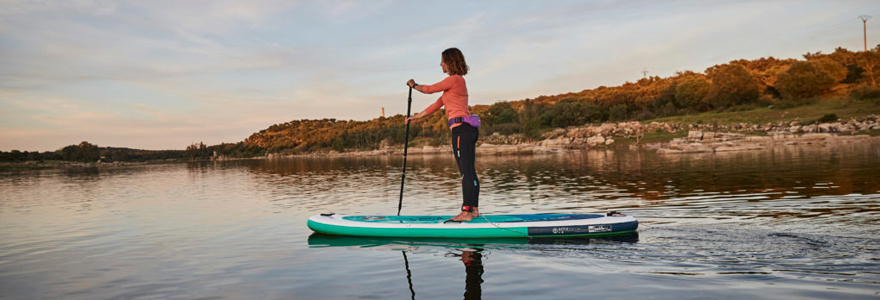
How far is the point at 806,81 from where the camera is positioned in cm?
7412

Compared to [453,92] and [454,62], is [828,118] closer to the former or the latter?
[454,62]

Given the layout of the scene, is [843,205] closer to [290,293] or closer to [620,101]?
[290,293]

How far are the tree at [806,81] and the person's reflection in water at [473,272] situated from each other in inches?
3213

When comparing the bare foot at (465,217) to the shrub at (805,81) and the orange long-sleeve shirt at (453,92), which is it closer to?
the orange long-sleeve shirt at (453,92)

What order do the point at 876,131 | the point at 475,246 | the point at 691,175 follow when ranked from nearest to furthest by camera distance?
the point at 475,246 < the point at 691,175 < the point at 876,131

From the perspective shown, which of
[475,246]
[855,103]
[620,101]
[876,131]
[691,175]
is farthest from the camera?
[620,101]

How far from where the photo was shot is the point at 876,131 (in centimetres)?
5034

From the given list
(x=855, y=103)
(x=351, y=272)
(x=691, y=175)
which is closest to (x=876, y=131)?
(x=855, y=103)

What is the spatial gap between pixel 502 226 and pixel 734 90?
8269 centimetres

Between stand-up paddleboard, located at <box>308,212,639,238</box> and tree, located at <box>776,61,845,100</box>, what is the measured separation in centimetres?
7914

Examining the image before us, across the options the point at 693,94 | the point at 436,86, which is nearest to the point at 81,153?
the point at 693,94

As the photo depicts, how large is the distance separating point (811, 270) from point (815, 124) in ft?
204

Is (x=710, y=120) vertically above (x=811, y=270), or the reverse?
(x=710, y=120)

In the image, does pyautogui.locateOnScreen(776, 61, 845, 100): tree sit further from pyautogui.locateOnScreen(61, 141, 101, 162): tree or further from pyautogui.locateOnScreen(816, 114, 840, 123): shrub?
pyautogui.locateOnScreen(61, 141, 101, 162): tree
